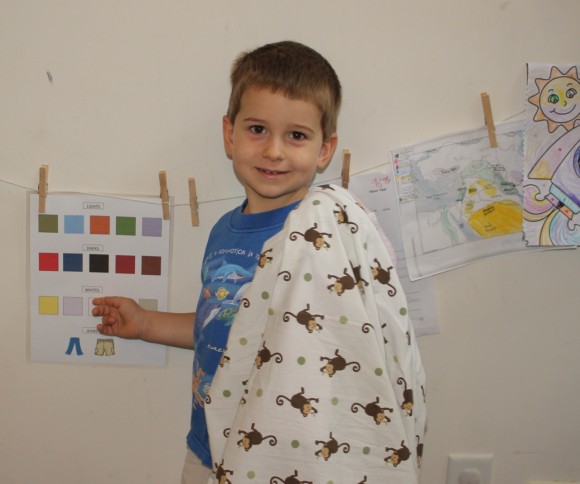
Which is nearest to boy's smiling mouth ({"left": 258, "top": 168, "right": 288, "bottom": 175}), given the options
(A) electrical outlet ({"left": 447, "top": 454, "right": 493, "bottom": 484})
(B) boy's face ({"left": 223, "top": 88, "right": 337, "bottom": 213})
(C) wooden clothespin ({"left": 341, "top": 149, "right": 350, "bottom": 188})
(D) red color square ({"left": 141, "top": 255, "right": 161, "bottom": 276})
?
(B) boy's face ({"left": 223, "top": 88, "right": 337, "bottom": 213})

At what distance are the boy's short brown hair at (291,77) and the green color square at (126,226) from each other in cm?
32

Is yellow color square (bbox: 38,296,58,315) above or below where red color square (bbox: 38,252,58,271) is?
below

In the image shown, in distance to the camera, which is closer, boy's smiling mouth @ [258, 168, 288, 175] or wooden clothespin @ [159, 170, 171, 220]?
boy's smiling mouth @ [258, 168, 288, 175]

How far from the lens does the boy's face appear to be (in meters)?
1.01

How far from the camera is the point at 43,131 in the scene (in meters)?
1.21

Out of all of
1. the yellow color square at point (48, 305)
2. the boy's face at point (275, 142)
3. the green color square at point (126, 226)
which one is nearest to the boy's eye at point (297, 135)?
Result: the boy's face at point (275, 142)

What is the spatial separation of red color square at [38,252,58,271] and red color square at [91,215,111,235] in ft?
0.33

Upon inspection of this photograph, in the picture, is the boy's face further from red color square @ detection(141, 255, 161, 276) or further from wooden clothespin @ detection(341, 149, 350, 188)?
red color square @ detection(141, 255, 161, 276)

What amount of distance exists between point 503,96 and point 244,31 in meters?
0.56

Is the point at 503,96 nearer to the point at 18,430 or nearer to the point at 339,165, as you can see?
the point at 339,165

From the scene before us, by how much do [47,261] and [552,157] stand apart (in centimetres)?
110

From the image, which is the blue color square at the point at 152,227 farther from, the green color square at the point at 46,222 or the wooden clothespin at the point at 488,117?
the wooden clothespin at the point at 488,117

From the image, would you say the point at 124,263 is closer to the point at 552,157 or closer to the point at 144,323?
the point at 144,323

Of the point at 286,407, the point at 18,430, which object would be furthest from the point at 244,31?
the point at 18,430
